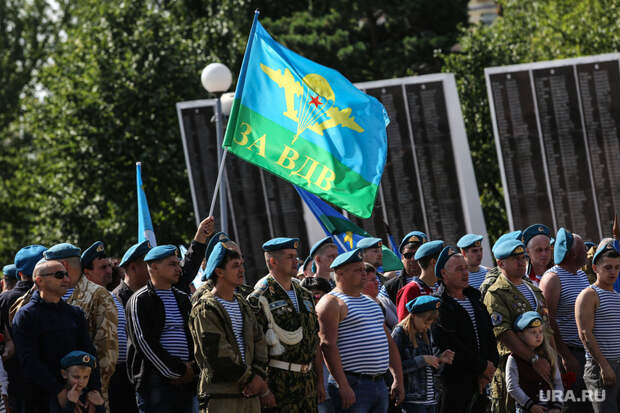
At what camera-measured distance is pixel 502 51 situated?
24766 millimetres

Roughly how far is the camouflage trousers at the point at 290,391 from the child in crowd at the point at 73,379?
1.27m

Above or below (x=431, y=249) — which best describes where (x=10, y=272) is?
above

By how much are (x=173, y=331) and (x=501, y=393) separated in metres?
2.72

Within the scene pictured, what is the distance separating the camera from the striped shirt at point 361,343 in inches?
286

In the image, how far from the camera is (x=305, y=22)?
30.5 metres

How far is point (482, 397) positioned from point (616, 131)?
881cm

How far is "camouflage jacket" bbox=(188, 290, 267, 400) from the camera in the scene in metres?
6.44

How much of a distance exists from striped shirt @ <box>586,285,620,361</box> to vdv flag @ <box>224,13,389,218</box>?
2.18 metres

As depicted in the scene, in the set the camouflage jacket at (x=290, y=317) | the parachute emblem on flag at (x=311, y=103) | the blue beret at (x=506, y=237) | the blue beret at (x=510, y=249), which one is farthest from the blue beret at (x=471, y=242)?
the camouflage jacket at (x=290, y=317)

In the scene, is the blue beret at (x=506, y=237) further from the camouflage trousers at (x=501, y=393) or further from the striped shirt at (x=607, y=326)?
the camouflage trousers at (x=501, y=393)

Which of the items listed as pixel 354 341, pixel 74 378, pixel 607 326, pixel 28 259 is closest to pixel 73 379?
pixel 74 378

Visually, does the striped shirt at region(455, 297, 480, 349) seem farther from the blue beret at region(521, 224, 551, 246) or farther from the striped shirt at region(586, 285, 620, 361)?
the blue beret at region(521, 224, 551, 246)

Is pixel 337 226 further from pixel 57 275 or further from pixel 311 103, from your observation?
pixel 57 275

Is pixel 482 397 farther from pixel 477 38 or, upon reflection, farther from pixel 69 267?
pixel 477 38
